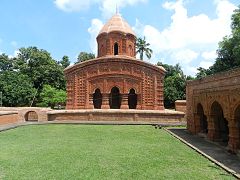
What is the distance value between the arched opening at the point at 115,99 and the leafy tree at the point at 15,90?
535 inches

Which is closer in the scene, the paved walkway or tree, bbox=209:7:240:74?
the paved walkway

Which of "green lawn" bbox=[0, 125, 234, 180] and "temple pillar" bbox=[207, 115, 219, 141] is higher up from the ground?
"temple pillar" bbox=[207, 115, 219, 141]

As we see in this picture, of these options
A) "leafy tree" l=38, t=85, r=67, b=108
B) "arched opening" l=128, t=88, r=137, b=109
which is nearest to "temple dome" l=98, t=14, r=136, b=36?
"arched opening" l=128, t=88, r=137, b=109

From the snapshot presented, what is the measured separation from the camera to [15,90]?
117ft

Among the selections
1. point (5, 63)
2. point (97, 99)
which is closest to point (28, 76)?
point (5, 63)

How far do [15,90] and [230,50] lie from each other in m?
24.7

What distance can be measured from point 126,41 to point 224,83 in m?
17.2

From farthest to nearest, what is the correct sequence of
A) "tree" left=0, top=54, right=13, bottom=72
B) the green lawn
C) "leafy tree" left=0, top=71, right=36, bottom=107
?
1. "tree" left=0, top=54, right=13, bottom=72
2. "leafy tree" left=0, top=71, right=36, bottom=107
3. the green lawn

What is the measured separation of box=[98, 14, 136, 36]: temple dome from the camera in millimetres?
28216

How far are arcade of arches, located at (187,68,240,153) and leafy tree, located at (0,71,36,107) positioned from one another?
24438 mm

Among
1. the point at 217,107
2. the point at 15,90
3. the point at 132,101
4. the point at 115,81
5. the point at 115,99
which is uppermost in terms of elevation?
the point at 15,90

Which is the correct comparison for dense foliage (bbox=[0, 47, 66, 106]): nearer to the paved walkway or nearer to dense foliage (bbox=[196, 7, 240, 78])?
dense foliage (bbox=[196, 7, 240, 78])

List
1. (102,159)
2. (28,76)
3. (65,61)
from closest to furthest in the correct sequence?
(102,159)
(28,76)
(65,61)

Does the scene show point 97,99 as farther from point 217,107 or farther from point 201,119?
point 217,107
